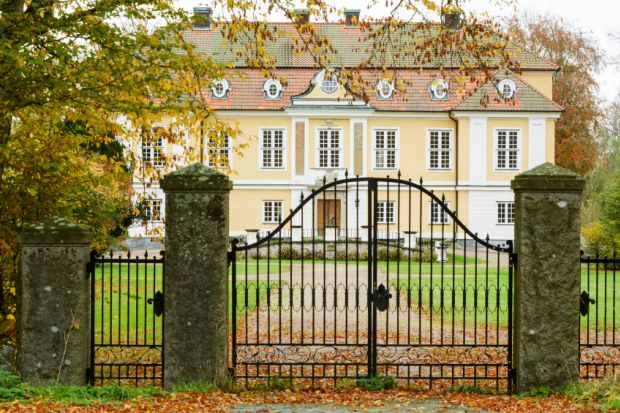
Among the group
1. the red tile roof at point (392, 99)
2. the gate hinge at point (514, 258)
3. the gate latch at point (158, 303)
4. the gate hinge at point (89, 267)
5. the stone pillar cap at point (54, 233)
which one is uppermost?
the red tile roof at point (392, 99)

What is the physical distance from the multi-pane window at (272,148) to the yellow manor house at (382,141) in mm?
48

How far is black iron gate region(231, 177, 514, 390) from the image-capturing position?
654cm

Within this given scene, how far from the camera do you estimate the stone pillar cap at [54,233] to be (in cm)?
627

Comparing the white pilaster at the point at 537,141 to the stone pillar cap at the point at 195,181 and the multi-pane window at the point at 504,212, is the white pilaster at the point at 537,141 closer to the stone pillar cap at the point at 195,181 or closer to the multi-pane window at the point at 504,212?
the multi-pane window at the point at 504,212

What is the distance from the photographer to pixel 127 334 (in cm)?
→ 691

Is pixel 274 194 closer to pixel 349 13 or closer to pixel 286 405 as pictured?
pixel 349 13

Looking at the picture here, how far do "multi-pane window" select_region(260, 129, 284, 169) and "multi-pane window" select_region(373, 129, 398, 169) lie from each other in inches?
177

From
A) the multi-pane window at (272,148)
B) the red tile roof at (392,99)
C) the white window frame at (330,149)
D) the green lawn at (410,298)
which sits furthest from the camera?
the multi-pane window at (272,148)

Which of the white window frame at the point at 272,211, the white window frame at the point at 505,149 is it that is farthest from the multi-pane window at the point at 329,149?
the white window frame at the point at 505,149

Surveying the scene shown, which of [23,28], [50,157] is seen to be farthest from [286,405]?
[23,28]

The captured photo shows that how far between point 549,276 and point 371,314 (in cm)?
165

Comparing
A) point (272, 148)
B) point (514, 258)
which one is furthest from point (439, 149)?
point (514, 258)

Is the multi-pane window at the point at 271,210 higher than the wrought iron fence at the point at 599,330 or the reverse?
higher

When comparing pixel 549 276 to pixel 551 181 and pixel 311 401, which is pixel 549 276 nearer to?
pixel 551 181
